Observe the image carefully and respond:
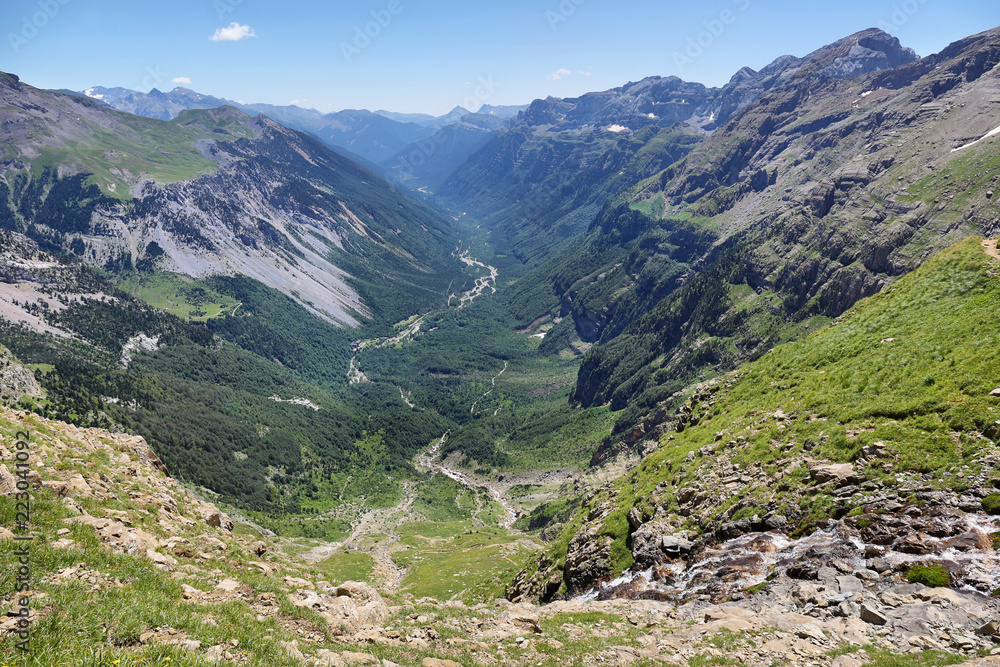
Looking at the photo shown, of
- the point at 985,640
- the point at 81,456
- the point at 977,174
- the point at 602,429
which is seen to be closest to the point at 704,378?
the point at 602,429

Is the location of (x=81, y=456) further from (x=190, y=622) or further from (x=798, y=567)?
(x=798, y=567)

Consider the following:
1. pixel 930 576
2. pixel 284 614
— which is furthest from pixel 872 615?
pixel 284 614

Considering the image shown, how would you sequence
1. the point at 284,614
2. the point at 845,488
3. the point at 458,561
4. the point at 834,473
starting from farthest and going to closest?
the point at 458,561
the point at 834,473
the point at 845,488
the point at 284,614
